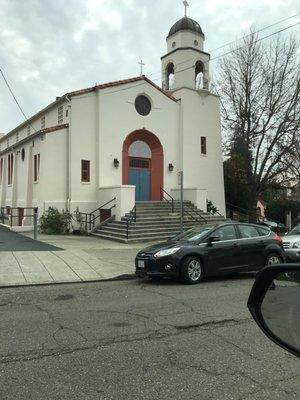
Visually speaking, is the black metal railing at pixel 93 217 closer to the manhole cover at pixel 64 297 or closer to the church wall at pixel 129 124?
the church wall at pixel 129 124

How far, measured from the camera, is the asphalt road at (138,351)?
4547mm

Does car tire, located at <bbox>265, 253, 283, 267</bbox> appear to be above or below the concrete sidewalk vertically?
above

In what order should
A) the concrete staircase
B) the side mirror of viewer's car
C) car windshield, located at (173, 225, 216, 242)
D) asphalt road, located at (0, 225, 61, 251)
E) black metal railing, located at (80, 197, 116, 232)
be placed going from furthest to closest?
black metal railing, located at (80, 197, 116, 232), the concrete staircase, asphalt road, located at (0, 225, 61, 251), car windshield, located at (173, 225, 216, 242), the side mirror of viewer's car

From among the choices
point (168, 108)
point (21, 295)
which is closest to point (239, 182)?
point (168, 108)

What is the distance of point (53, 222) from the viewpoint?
968 inches

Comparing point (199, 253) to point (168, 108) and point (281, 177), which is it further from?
point (281, 177)

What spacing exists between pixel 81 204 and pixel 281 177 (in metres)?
14.0

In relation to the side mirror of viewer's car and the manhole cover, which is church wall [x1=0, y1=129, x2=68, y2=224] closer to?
the manhole cover

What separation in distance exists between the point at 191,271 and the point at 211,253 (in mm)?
776


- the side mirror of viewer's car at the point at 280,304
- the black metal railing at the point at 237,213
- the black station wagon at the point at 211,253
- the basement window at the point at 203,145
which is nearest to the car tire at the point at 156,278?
the black station wagon at the point at 211,253

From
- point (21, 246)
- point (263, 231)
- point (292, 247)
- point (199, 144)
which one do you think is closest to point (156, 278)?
point (263, 231)

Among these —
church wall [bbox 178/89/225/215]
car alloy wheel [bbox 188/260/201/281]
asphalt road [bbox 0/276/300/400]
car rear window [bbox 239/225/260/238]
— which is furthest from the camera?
church wall [bbox 178/89/225/215]

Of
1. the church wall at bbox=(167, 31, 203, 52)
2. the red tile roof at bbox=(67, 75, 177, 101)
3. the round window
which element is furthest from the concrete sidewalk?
the church wall at bbox=(167, 31, 203, 52)

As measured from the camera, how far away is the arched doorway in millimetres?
28828
